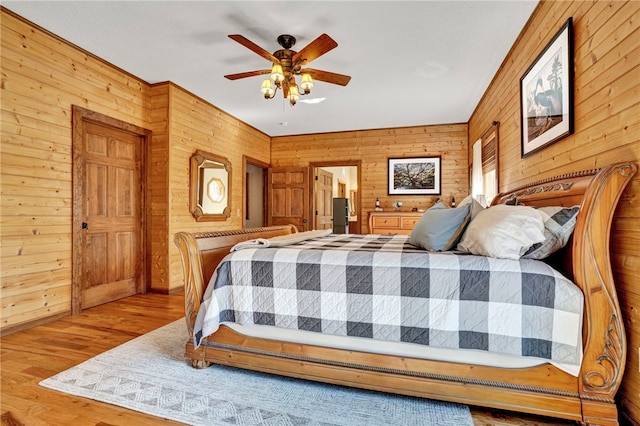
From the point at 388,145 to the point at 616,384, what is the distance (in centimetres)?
529

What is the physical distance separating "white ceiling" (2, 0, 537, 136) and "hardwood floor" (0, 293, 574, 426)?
2.77 m

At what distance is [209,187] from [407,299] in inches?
155

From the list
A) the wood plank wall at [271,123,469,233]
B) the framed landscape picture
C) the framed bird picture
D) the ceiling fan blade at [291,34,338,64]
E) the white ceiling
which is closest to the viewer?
the framed bird picture

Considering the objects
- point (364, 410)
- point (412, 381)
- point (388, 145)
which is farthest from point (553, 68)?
point (388, 145)

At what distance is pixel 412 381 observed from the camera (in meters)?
1.64

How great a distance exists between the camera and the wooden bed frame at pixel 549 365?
4.61 ft

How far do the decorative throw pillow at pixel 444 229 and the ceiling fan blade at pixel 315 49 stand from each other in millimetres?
1578

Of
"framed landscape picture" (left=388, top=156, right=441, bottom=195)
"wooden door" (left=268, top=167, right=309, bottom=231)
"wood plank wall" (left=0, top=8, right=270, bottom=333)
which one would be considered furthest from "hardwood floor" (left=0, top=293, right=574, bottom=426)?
"framed landscape picture" (left=388, top=156, right=441, bottom=195)

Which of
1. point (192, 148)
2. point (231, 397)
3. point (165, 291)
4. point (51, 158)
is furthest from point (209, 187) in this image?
point (231, 397)

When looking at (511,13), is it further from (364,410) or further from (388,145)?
(388,145)

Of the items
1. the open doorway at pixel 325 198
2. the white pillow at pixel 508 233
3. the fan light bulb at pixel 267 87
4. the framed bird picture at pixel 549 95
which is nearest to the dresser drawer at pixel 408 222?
the open doorway at pixel 325 198

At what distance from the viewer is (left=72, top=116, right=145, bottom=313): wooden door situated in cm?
339

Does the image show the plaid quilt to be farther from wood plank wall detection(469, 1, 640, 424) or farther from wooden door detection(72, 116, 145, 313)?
wooden door detection(72, 116, 145, 313)

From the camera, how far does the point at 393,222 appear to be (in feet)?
18.4
